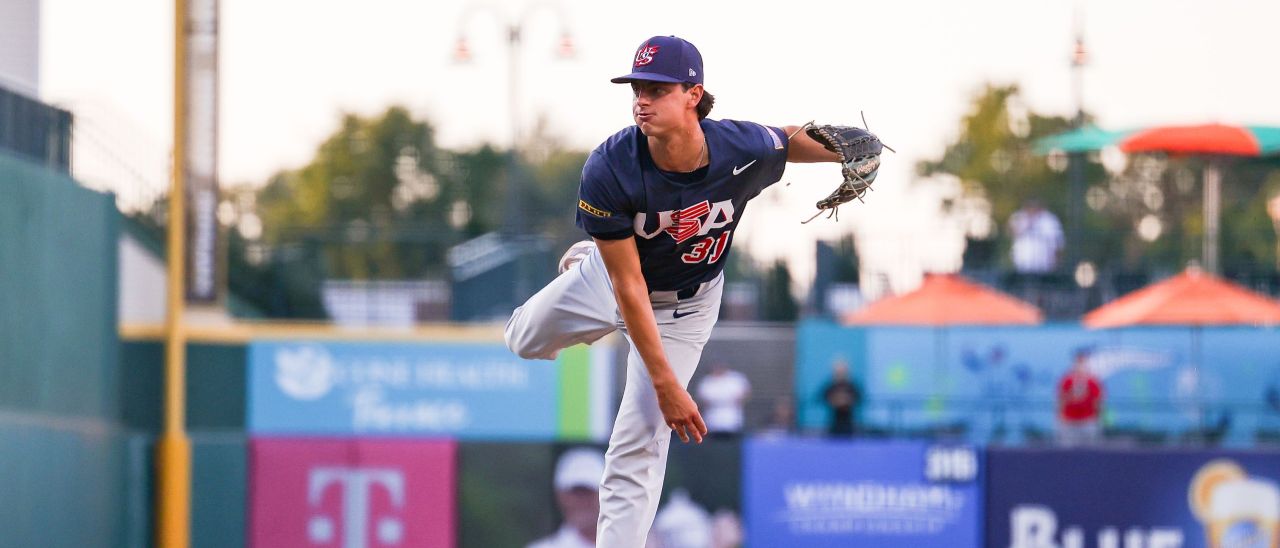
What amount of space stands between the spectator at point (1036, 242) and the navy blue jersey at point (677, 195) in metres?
13.8

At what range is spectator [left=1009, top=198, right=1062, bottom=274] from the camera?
800 inches

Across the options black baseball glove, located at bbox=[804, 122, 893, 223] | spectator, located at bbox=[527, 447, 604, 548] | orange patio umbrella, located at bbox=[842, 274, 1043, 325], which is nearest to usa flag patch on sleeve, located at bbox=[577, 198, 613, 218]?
black baseball glove, located at bbox=[804, 122, 893, 223]

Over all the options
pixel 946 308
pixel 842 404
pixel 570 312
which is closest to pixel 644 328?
pixel 570 312

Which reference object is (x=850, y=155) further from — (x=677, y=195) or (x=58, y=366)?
(x=58, y=366)

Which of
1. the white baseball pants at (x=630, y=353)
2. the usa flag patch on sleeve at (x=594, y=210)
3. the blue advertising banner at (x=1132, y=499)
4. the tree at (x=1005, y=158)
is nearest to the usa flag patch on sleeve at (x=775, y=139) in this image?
the white baseball pants at (x=630, y=353)

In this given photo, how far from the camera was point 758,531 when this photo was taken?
13.4m

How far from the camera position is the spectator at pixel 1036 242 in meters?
20.3

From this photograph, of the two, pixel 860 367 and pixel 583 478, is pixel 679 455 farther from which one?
pixel 860 367

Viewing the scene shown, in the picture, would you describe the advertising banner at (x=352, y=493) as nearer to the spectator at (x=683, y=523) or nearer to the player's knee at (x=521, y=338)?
the spectator at (x=683, y=523)

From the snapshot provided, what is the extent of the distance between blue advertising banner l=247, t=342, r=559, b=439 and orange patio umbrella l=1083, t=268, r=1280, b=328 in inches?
223

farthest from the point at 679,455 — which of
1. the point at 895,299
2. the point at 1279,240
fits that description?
the point at 1279,240

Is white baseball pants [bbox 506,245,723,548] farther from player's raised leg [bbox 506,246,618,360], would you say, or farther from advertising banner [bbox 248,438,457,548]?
advertising banner [bbox 248,438,457,548]

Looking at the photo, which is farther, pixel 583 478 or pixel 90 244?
pixel 583 478

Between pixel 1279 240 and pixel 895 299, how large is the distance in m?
6.50
